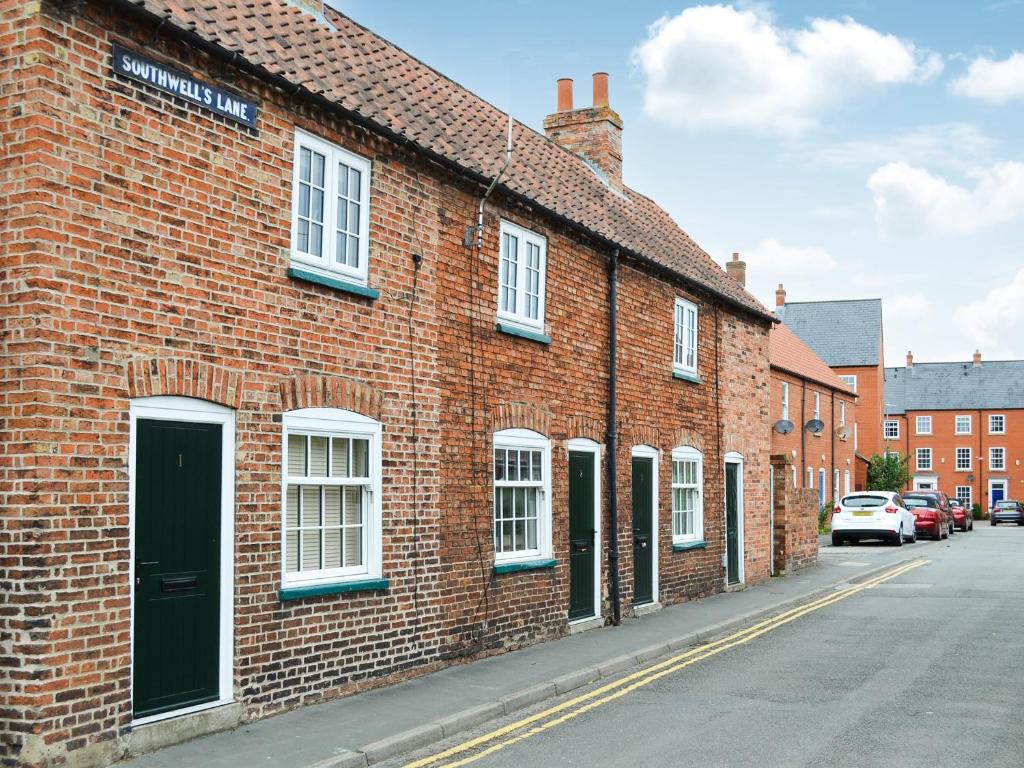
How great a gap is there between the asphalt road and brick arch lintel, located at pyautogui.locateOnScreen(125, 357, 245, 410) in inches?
124

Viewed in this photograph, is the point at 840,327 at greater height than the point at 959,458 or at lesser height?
greater

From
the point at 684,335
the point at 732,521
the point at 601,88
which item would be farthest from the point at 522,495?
the point at 601,88

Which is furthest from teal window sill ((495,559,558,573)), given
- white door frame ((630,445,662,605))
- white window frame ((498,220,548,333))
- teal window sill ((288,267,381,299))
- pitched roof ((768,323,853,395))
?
pitched roof ((768,323,853,395))

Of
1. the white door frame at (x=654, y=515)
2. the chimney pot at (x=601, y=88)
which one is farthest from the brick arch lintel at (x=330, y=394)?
the chimney pot at (x=601, y=88)

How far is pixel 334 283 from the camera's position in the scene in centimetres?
963

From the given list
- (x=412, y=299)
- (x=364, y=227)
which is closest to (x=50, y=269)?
(x=364, y=227)

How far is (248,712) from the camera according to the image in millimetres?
8531

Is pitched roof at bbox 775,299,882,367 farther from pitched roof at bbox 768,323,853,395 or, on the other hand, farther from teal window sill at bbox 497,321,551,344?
teal window sill at bbox 497,321,551,344

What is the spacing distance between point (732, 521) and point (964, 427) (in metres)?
65.9

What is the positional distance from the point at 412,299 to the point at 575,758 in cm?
496

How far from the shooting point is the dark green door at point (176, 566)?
7.75 metres

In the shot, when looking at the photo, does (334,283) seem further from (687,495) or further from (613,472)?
(687,495)

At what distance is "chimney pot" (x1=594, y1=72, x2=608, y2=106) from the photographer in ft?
67.8

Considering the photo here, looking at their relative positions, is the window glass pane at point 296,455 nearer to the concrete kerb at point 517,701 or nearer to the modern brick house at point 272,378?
the modern brick house at point 272,378
